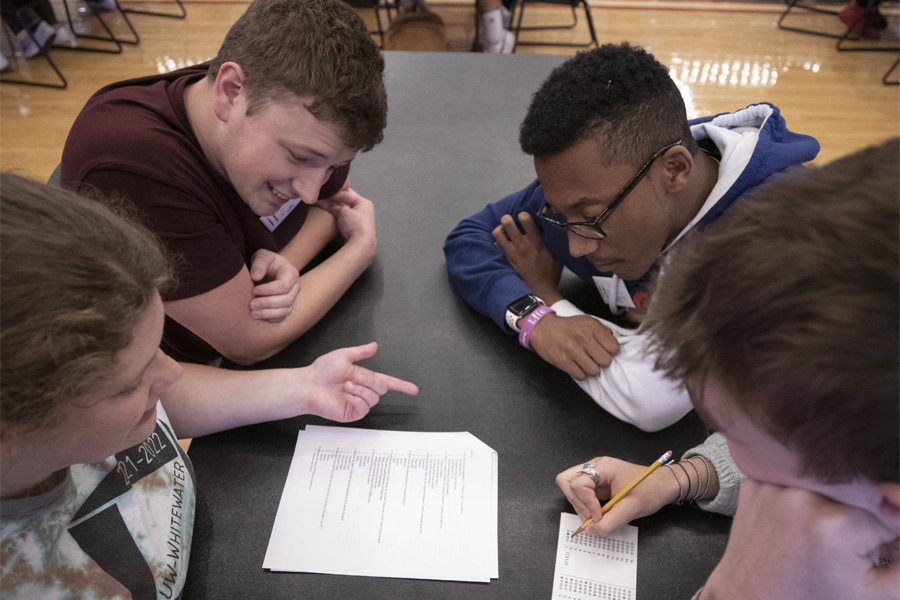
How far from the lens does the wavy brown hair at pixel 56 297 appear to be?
509 millimetres

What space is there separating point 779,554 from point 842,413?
324mm

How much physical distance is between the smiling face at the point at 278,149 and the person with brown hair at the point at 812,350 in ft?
2.39

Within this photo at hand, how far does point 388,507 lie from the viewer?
0.93m

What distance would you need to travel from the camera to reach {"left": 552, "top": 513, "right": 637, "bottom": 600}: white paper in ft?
2.68

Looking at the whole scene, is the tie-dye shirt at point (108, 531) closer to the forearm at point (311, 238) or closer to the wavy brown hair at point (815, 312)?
the forearm at point (311, 238)

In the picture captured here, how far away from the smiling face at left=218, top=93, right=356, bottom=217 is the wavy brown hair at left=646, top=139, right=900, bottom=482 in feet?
2.53

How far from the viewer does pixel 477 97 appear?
1.98 m

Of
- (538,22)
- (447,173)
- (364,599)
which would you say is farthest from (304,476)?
(538,22)

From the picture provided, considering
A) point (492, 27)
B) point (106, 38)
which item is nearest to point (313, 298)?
point (492, 27)

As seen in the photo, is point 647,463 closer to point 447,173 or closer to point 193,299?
point 193,299

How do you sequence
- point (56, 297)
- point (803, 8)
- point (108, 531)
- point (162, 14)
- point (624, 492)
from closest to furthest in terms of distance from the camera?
point (56, 297), point (108, 531), point (624, 492), point (162, 14), point (803, 8)

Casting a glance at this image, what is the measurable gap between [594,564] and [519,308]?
52 cm

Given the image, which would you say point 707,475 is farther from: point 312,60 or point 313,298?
point 312,60

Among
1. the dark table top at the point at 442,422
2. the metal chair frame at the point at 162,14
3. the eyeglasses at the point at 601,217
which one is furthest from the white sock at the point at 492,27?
the eyeglasses at the point at 601,217
